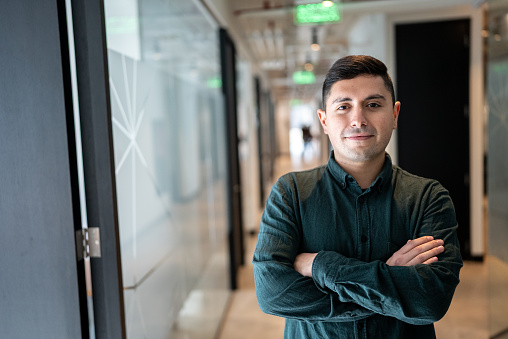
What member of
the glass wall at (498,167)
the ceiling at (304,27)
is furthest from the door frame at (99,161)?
the glass wall at (498,167)

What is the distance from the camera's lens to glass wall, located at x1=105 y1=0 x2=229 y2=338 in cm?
190

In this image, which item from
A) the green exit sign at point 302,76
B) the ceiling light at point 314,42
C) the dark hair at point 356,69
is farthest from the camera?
the green exit sign at point 302,76

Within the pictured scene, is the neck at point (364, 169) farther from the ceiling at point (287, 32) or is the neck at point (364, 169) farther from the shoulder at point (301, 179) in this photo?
the ceiling at point (287, 32)

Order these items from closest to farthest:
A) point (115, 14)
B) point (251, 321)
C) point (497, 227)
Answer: point (115, 14)
point (497, 227)
point (251, 321)

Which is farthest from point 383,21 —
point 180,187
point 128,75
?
point 128,75

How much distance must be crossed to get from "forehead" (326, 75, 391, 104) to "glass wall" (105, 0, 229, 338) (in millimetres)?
936

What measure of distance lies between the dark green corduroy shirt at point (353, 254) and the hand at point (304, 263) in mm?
22

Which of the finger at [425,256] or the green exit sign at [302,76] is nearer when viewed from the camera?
the finger at [425,256]

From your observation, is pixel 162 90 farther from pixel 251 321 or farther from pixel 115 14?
pixel 251 321

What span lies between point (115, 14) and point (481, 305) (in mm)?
4138

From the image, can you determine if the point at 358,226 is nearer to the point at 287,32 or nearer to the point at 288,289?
the point at 288,289

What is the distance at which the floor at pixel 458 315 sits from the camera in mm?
3248

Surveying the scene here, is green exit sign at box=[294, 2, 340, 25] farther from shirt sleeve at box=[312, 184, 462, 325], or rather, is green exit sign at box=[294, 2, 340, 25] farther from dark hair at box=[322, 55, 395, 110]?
shirt sleeve at box=[312, 184, 462, 325]

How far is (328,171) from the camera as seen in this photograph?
1467 mm
